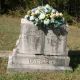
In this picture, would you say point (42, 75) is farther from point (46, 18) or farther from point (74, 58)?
point (74, 58)

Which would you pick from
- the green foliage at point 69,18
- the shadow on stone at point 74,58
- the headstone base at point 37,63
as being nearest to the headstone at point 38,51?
the headstone base at point 37,63

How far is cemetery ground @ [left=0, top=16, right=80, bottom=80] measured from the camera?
7.81 metres

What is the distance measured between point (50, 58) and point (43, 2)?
10.9 metres

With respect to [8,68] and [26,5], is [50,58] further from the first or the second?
[26,5]

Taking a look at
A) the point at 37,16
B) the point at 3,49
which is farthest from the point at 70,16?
the point at 37,16

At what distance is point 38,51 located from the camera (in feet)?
27.1

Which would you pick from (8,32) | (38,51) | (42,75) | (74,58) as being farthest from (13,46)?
(42,75)

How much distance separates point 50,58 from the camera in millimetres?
8258

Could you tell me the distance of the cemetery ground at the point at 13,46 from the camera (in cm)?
781

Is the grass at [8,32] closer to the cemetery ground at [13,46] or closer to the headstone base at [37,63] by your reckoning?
the cemetery ground at [13,46]

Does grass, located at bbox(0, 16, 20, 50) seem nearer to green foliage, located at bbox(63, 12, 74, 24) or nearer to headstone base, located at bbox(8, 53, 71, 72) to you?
green foliage, located at bbox(63, 12, 74, 24)

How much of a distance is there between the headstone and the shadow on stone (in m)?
0.55

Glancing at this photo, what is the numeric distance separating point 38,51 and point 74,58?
65.1 inches

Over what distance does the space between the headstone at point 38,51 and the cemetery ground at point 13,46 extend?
0.20 metres
